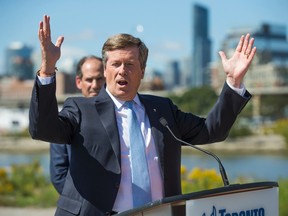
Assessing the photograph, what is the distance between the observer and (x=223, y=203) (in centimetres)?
219

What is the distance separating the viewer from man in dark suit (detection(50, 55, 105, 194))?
3877 millimetres

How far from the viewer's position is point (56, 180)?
3945 mm

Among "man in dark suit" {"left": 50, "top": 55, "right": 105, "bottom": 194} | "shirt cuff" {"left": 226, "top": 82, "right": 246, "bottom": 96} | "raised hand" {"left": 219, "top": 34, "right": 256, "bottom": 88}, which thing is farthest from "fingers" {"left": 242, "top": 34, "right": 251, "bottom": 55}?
"man in dark suit" {"left": 50, "top": 55, "right": 105, "bottom": 194}

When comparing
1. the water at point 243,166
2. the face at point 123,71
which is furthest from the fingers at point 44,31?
the water at point 243,166

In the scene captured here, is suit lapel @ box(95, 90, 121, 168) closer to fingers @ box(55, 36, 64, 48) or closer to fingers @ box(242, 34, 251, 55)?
fingers @ box(55, 36, 64, 48)

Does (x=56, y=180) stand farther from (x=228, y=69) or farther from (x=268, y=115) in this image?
(x=268, y=115)

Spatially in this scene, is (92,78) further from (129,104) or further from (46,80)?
(46,80)

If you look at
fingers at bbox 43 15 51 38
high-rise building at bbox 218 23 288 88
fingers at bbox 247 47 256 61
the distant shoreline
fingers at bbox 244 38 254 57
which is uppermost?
high-rise building at bbox 218 23 288 88

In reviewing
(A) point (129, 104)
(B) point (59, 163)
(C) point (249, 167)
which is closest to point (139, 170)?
(A) point (129, 104)

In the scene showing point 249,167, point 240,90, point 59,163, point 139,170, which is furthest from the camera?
point 249,167

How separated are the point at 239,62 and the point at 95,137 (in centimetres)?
74

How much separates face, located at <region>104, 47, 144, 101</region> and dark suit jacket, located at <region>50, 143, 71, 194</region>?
1346 mm

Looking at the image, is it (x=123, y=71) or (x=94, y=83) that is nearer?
(x=123, y=71)

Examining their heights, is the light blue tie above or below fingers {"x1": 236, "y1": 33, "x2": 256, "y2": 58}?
below
